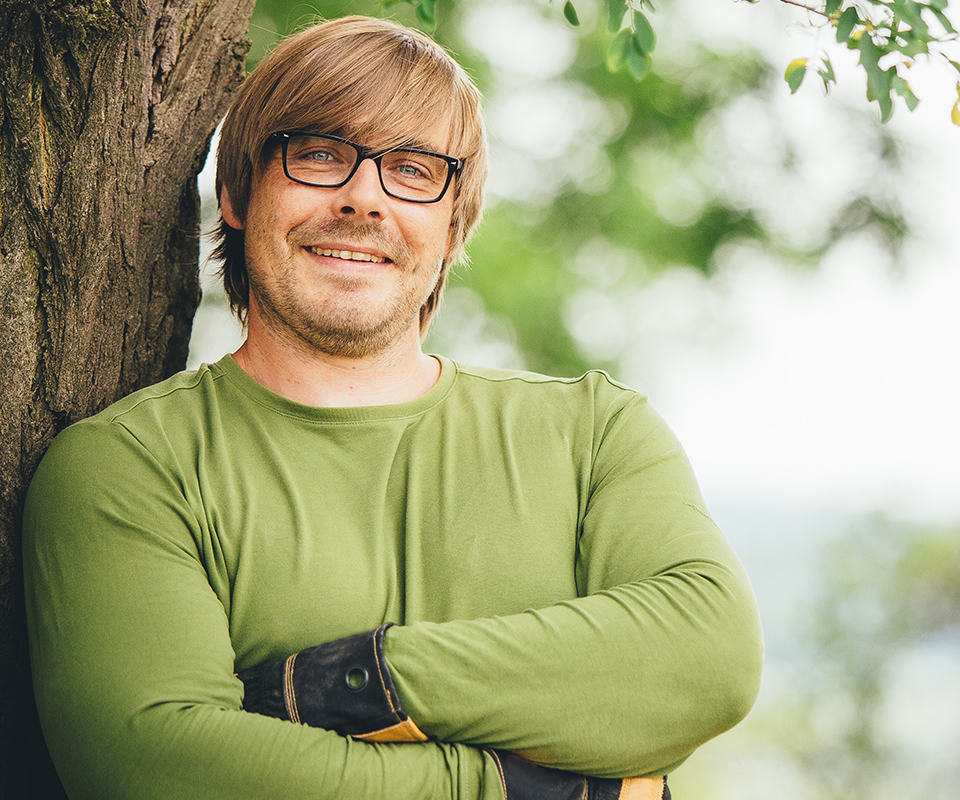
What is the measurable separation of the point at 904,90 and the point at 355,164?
109 cm

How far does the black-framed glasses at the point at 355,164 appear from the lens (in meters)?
1.90

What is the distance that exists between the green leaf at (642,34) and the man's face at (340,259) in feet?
1.59

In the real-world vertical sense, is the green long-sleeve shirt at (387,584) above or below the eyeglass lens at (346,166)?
below

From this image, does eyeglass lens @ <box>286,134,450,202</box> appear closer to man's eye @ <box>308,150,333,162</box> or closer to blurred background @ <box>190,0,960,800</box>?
man's eye @ <box>308,150,333,162</box>

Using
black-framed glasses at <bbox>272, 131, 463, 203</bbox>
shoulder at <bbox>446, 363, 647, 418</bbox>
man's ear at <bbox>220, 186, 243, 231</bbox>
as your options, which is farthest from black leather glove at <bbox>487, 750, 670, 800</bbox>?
man's ear at <bbox>220, 186, 243, 231</bbox>

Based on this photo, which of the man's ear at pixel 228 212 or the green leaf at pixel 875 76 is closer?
the green leaf at pixel 875 76

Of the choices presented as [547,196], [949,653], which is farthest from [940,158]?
[949,653]

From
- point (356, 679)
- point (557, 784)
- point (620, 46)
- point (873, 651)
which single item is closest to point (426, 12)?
point (620, 46)

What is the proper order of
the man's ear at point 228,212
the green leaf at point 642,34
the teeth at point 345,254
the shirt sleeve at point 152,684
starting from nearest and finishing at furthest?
the shirt sleeve at point 152,684 → the teeth at point 345,254 → the green leaf at point 642,34 → the man's ear at point 228,212

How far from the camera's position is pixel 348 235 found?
6.18 ft

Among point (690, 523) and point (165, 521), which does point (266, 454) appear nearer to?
point (165, 521)

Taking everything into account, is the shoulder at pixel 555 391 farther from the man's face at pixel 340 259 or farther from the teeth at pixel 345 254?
the teeth at pixel 345 254

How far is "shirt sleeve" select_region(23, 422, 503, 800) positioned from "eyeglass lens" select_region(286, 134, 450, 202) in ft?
2.26

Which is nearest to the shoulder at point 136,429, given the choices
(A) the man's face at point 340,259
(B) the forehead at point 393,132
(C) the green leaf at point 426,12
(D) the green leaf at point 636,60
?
(A) the man's face at point 340,259
